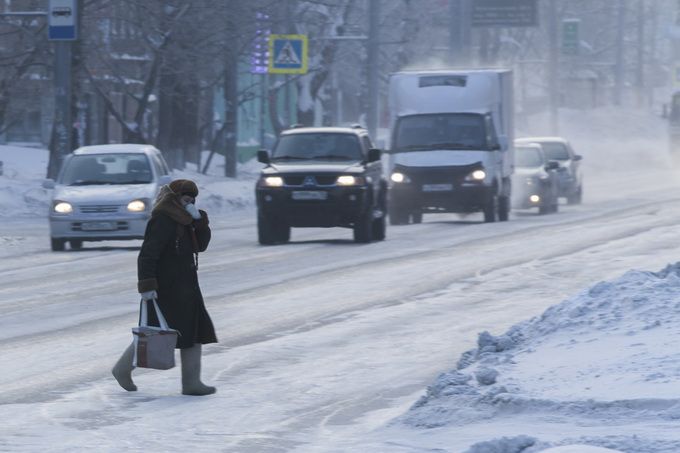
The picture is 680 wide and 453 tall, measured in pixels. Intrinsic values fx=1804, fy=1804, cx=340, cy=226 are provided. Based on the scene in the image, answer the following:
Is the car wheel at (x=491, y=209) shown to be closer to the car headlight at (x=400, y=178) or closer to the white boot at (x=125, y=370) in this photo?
the car headlight at (x=400, y=178)

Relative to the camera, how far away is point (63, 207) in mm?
25109

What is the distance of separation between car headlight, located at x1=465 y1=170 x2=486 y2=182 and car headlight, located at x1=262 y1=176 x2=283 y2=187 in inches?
251

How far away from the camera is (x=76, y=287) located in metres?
19.4

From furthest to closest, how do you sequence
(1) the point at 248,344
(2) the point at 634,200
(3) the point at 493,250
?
(2) the point at 634,200 < (3) the point at 493,250 < (1) the point at 248,344

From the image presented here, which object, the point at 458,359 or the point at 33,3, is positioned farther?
the point at 33,3

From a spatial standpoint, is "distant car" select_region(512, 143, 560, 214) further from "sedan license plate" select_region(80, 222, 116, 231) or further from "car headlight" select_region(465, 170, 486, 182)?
"sedan license plate" select_region(80, 222, 116, 231)

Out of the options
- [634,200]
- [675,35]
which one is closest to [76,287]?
[634,200]

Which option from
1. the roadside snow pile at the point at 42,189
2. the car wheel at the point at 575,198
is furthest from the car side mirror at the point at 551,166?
the roadside snow pile at the point at 42,189

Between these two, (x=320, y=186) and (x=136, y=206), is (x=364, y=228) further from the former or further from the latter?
(x=136, y=206)

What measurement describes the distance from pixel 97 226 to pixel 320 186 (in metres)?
3.28

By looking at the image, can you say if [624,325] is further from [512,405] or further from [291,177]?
[291,177]

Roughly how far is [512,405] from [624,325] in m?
2.25

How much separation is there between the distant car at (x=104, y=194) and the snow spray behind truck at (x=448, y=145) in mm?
6680

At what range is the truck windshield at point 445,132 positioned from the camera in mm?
32281
